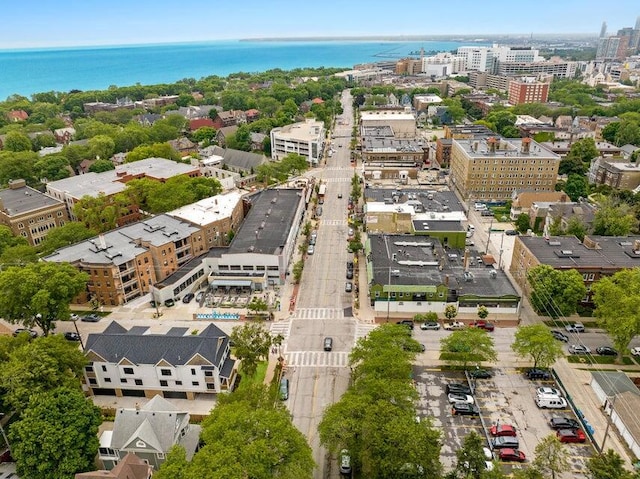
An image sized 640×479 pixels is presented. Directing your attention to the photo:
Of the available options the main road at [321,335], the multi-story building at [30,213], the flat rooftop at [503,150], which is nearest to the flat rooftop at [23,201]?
the multi-story building at [30,213]

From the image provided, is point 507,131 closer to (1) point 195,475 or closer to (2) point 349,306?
(2) point 349,306

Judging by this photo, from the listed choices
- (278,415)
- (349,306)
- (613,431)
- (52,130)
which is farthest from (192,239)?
(52,130)

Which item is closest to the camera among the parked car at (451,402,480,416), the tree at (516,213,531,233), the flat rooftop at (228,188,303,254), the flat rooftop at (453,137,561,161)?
the parked car at (451,402,480,416)

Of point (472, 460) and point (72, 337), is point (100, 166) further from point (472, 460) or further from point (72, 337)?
point (472, 460)

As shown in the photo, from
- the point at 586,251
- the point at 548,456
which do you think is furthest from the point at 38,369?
the point at 586,251

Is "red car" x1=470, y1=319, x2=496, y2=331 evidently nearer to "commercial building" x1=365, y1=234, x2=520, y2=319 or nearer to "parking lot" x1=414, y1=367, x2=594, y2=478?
"commercial building" x1=365, y1=234, x2=520, y2=319

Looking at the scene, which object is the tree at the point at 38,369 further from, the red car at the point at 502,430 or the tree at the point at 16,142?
the tree at the point at 16,142

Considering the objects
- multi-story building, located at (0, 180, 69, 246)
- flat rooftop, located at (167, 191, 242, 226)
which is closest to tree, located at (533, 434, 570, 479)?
flat rooftop, located at (167, 191, 242, 226)
